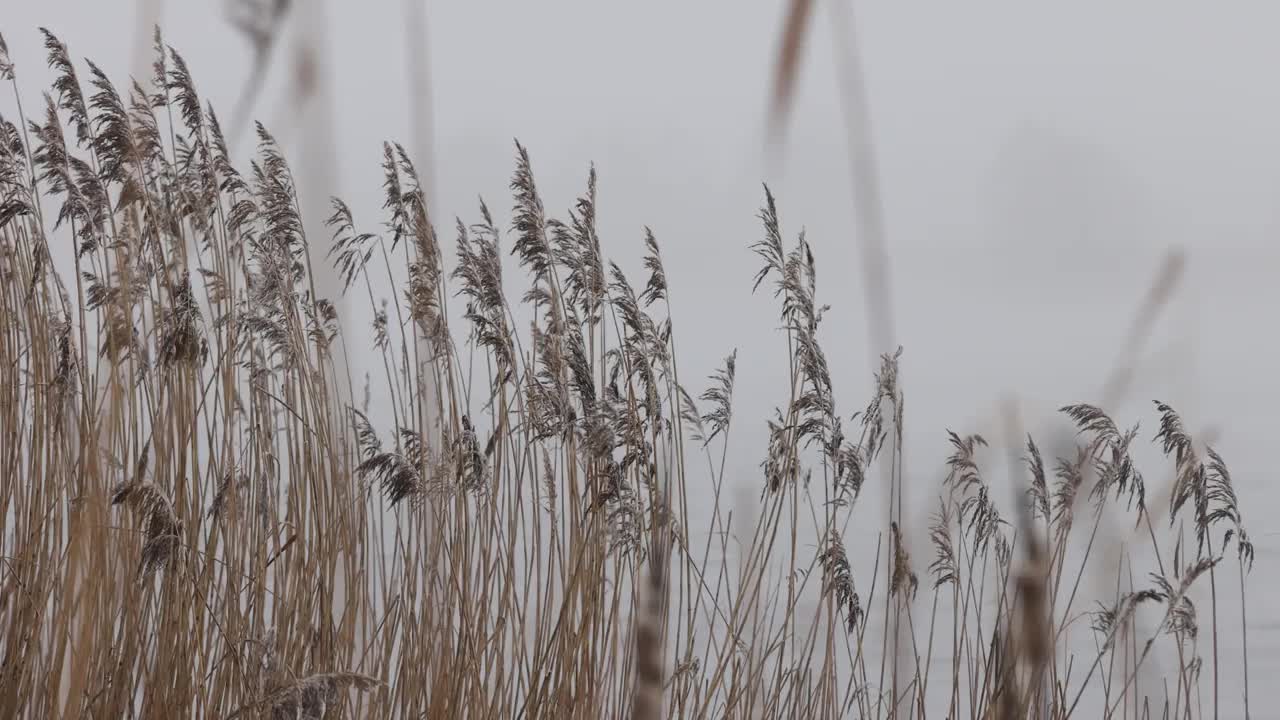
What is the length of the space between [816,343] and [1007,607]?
622mm

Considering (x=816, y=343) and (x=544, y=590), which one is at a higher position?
(x=816, y=343)

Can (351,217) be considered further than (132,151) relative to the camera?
Yes

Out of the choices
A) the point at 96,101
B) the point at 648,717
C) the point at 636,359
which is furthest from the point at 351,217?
the point at 648,717

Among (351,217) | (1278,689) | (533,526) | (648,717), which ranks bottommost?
(1278,689)

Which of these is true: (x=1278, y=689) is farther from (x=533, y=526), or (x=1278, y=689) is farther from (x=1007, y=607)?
(x=533, y=526)

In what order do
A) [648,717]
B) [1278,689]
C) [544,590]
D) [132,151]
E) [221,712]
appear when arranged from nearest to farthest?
[648,717] → [221,712] → [132,151] → [544,590] → [1278,689]

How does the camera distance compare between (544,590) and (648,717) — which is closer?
(648,717)

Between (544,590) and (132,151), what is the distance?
3.83 feet

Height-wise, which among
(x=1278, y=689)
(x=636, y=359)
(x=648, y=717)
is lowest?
(x=1278, y=689)

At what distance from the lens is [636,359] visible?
2215 mm

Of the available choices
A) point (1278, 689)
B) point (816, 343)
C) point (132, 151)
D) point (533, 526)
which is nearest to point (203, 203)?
point (132, 151)

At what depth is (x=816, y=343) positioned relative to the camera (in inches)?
89.7

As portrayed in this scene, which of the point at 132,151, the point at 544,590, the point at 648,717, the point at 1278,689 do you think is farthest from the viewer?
the point at 1278,689

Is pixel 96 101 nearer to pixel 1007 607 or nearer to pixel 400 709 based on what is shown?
pixel 400 709
